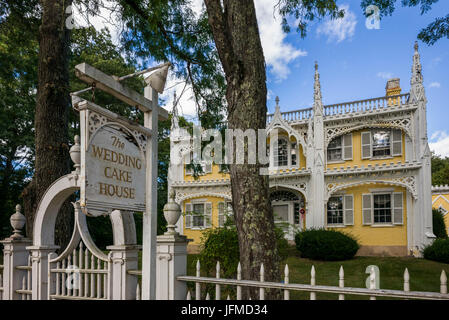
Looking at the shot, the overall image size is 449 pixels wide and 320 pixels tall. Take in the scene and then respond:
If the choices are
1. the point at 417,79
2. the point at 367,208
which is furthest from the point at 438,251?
the point at 417,79

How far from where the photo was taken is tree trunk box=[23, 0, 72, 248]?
628 centimetres

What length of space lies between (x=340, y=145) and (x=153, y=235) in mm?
19138

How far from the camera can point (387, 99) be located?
19.7 meters

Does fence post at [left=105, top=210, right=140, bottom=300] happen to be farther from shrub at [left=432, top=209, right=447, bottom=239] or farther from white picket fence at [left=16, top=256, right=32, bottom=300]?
shrub at [left=432, top=209, right=447, bottom=239]

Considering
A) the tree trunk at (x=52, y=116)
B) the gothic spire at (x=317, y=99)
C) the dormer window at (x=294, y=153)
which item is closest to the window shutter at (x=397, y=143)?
the gothic spire at (x=317, y=99)

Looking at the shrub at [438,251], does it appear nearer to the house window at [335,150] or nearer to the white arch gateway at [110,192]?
the house window at [335,150]

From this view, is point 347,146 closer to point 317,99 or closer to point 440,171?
point 317,99

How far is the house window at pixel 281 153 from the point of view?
894 inches

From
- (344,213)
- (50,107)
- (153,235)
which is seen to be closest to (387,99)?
(344,213)

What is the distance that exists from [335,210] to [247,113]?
57.7 feet
